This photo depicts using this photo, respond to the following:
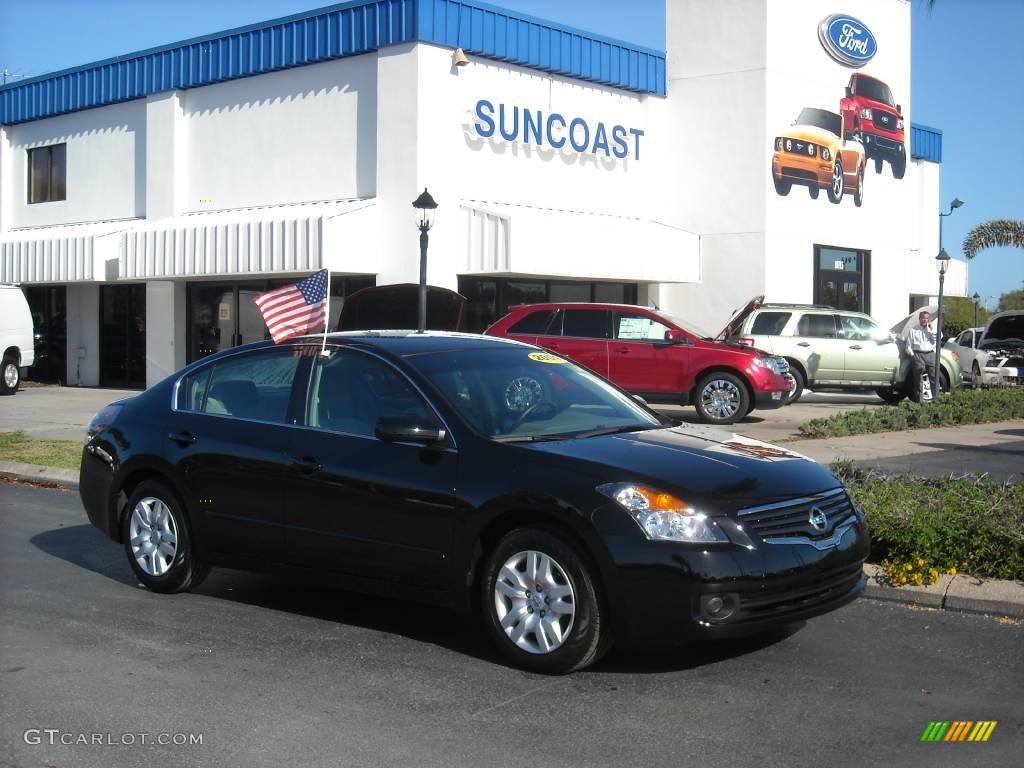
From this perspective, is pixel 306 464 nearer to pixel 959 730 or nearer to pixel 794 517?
pixel 794 517

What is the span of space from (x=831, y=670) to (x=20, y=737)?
147 inches

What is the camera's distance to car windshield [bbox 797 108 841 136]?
2584cm

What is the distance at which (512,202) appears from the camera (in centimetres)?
2298

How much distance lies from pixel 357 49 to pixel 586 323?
26.1 feet

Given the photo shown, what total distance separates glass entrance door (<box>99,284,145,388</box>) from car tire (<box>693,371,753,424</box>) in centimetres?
1488

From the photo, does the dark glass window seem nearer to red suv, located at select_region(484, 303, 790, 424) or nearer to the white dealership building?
the white dealership building

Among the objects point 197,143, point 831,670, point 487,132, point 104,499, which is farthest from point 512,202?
point 831,670

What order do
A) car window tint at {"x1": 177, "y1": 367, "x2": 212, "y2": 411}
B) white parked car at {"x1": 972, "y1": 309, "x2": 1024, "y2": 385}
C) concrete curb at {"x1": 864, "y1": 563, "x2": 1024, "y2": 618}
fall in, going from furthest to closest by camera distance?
white parked car at {"x1": 972, "y1": 309, "x2": 1024, "y2": 385} → car window tint at {"x1": 177, "y1": 367, "x2": 212, "y2": 411} → concrete curb at {"x1": 864, "y1": 563, "x2": 1024, "y2": 618}

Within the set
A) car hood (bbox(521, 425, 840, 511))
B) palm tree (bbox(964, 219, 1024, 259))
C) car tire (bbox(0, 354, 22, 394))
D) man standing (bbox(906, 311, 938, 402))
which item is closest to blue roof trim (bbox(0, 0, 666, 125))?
car tire (bbox(0, 354, 22, 394))

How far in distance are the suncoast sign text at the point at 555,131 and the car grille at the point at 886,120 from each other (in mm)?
6429

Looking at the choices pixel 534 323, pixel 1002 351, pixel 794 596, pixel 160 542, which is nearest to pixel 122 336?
pixel 534 323

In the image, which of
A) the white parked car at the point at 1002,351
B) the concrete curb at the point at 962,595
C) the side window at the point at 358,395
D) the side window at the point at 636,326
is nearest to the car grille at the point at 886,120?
the white parked car at the point at 1002,351

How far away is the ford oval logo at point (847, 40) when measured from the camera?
2638cm

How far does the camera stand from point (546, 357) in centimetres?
724
